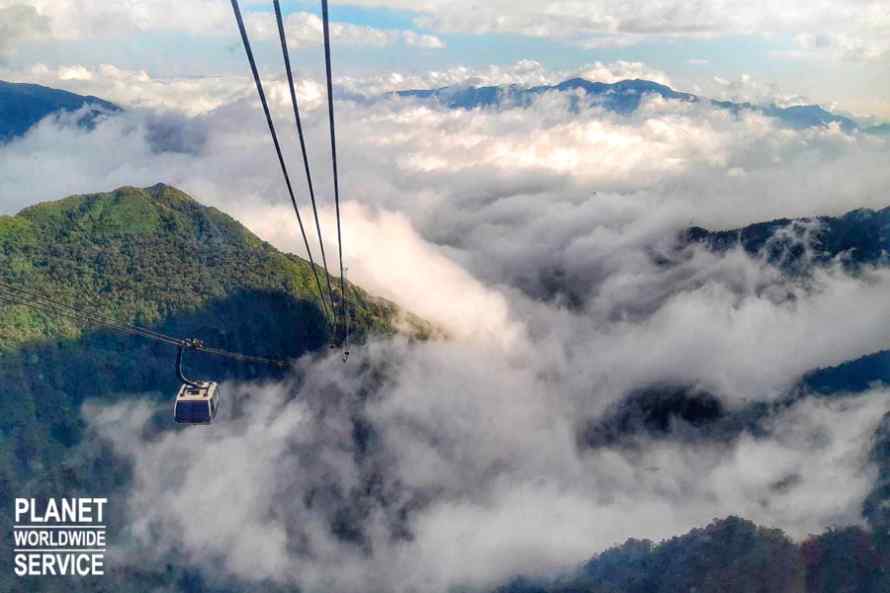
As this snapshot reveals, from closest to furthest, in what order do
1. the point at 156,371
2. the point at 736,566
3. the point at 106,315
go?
the point at 736,566, the point at 106,315, the point at 156,371

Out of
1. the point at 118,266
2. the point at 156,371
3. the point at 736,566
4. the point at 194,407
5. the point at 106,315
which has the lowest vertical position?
the point at 736,566

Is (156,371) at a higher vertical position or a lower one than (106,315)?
lower

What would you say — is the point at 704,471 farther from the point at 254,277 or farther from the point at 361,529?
the point at 254,277

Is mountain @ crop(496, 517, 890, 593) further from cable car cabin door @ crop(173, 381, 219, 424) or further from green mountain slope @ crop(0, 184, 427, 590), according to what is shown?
cable car cabin door @ crop(173, 381, 219, 424)

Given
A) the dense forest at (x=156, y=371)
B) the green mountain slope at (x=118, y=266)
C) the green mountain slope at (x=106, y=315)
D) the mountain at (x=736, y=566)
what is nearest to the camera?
the mountain at (x=736, y=566)

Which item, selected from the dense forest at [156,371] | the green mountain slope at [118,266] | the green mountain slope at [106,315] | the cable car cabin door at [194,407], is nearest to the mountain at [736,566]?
the dense forest at [156,371]

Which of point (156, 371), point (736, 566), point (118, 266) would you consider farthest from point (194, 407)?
point (118, 266)

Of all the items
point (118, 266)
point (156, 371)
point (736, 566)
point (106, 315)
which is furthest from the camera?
point (118, 266)

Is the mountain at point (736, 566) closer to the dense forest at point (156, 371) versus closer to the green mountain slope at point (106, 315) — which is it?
the dense forest at point (156, 371)

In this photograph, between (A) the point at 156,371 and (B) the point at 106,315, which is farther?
(A) the point at 156,371

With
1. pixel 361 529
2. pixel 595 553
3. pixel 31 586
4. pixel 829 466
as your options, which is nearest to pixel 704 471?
pixel 829 466

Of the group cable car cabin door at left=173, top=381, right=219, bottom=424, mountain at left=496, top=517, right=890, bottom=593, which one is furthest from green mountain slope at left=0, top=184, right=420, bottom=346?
cable car cabin door at left=173, top=381, right=219, bottom=424

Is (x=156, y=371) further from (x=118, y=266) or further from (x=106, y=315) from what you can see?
(x=118, y=266)
